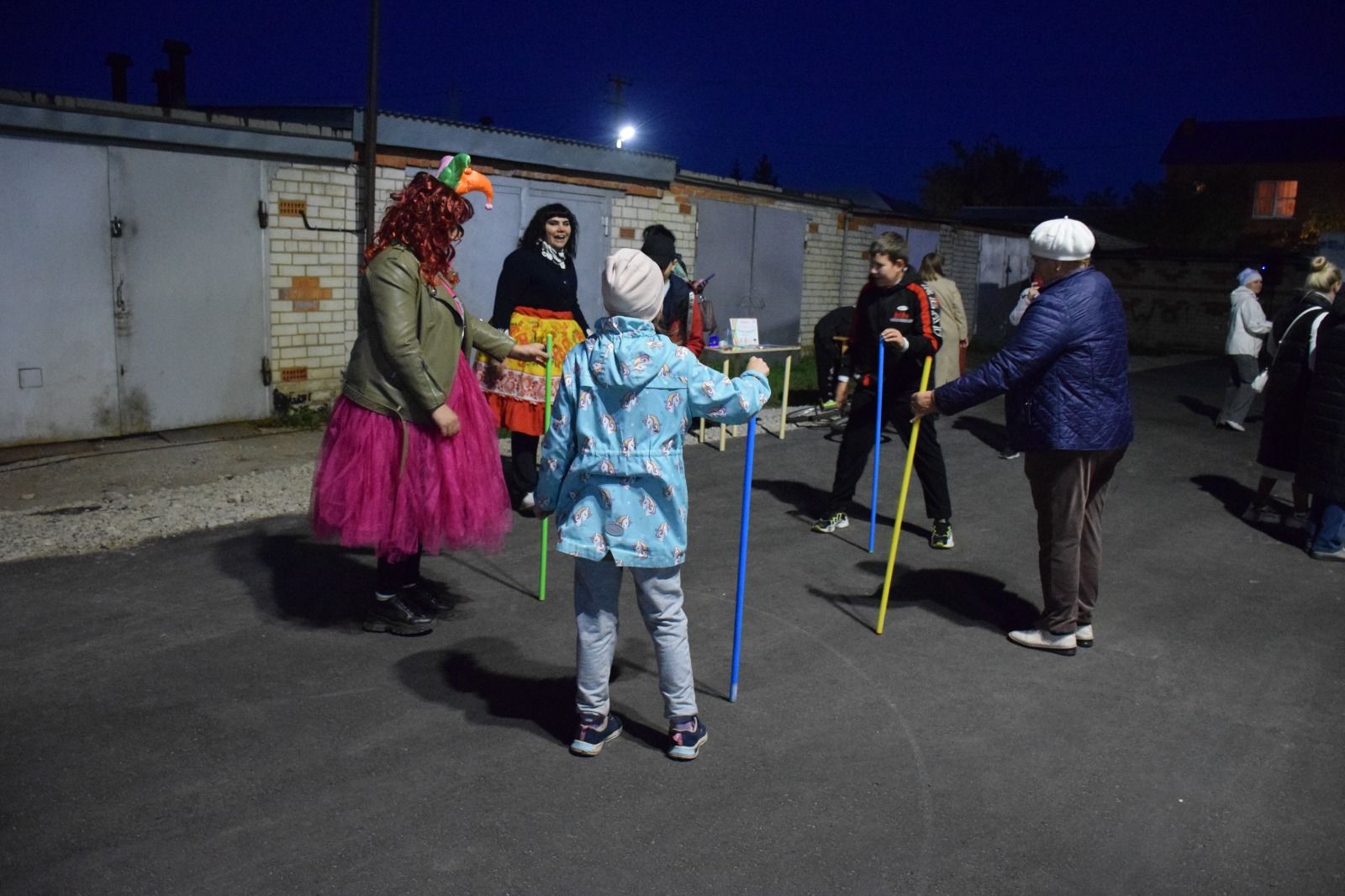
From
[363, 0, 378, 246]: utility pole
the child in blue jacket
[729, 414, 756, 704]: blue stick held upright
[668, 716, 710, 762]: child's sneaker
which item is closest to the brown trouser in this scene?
[729, 414, 756, 704]: blue stick held upright

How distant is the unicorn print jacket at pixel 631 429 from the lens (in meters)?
3.49

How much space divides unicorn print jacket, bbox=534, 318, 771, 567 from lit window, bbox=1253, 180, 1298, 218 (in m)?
48.9

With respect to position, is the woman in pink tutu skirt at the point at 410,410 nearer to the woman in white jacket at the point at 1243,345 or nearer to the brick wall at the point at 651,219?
the brick wall at the point at 651,219

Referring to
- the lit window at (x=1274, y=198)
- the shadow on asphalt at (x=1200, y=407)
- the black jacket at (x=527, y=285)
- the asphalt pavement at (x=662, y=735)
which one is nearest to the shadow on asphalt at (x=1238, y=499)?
the asphalt pavement at (x=662, y=735)

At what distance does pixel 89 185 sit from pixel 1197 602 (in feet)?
27.6

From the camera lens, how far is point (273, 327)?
9.85m

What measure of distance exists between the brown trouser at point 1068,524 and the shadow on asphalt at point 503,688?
2.01m

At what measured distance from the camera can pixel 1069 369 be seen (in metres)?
4.62

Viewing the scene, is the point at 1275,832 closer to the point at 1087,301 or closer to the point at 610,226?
the point at 1087,301

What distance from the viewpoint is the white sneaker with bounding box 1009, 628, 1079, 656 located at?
4941 mm

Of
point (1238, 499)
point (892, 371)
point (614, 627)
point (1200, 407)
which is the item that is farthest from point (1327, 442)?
point (1200, 407)

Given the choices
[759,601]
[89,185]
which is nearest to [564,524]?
[759,601]

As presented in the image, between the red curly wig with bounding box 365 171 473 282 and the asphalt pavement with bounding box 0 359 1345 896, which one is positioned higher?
the red curly wig with bounding box 365 171 473 282

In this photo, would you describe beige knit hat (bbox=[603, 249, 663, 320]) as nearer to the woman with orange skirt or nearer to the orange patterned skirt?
the woman with orange skirt
